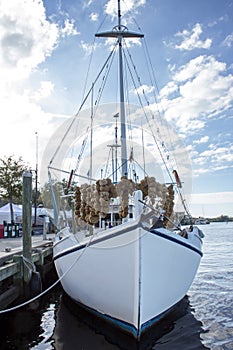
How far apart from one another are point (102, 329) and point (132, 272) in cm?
197

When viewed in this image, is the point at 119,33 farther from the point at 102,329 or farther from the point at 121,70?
the point at 102,329

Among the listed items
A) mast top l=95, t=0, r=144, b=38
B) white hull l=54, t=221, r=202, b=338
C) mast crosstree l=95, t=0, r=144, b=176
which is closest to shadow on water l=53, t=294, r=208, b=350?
white hull l=54, t=221, r=202, b=338

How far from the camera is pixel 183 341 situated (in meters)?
7.07

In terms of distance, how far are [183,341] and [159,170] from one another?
3.89m

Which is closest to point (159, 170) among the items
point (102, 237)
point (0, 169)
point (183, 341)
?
point (102, 237)

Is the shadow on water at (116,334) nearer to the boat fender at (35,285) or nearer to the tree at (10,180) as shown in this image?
the boat fender at (35,285)

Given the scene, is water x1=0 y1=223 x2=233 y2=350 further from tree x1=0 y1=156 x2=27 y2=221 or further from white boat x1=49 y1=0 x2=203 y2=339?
tree x1=0 y1=156 x2=27 y2=221

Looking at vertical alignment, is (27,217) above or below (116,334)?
above

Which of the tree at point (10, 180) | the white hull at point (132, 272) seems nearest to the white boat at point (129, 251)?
the white hull at point (132, 272)

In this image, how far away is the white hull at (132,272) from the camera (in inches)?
245

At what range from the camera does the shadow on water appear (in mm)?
6633

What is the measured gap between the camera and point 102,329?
24.0 feet

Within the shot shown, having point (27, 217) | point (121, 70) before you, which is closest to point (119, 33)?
point (121, 70)

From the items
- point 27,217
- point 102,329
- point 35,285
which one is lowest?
point 102,329
